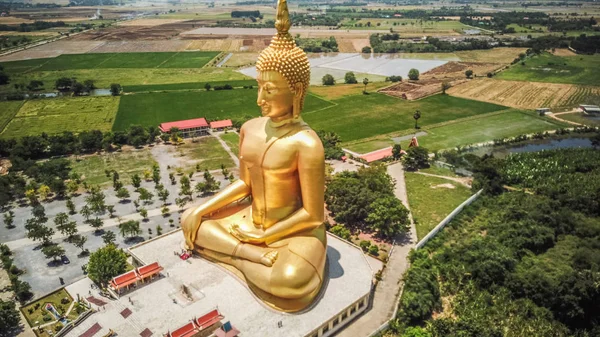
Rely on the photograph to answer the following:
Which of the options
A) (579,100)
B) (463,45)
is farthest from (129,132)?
(463,45)

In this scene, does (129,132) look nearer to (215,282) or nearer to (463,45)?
(215,282)

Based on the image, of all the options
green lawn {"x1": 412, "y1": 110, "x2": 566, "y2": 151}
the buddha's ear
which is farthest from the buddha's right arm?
green lawn {"x1": 412, "y1": 110, "x2": 566, "y2": 151}

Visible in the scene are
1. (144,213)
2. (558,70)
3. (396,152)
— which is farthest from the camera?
(558,70)

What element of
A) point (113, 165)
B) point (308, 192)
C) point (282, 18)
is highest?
point (282, 18)

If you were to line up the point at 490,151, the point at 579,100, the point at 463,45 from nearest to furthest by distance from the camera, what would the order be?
the point at 490,151, the point at 579,100, the point at 463,45

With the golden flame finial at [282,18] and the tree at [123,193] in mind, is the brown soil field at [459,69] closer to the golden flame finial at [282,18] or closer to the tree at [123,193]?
the tree at [123,193]

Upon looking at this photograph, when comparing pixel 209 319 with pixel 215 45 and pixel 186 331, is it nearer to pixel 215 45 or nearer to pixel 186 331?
pixel 186 331

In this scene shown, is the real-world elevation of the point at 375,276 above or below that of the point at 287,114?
below

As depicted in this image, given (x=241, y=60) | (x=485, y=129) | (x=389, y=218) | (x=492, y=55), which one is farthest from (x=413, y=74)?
(x=389, y=218)
